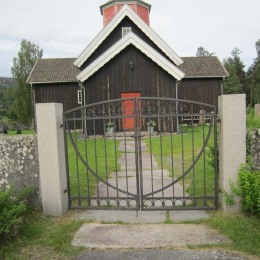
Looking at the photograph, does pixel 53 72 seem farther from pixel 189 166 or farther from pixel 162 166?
pixel 162 166

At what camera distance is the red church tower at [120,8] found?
23.6m

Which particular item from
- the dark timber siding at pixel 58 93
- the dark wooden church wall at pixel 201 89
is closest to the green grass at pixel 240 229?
the dark wooden church wall at pixel 201 89

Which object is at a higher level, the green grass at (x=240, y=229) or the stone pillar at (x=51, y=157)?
the stone pillar at (x=51, y=157)

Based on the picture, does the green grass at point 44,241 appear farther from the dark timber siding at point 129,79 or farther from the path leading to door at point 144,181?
the dark timber siding at point 129,79

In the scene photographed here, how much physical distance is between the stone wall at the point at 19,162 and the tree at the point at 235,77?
4518 cm

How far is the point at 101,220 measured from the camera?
4.76 metres

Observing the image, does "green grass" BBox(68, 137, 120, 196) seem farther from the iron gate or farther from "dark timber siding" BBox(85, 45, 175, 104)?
"dark timber siding" BBox(85, 45, 175, 104)

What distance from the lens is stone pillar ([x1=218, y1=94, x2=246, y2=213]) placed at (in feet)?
15.0

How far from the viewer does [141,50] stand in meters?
16.0

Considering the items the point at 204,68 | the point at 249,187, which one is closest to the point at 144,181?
the point at 249,187

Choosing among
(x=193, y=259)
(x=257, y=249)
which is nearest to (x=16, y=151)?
(x=193, y=259)

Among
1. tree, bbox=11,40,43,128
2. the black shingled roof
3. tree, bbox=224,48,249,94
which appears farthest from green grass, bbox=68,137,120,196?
tree, bbox=224,48,249,94

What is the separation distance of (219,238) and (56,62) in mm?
25544

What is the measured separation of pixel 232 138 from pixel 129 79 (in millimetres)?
12646
